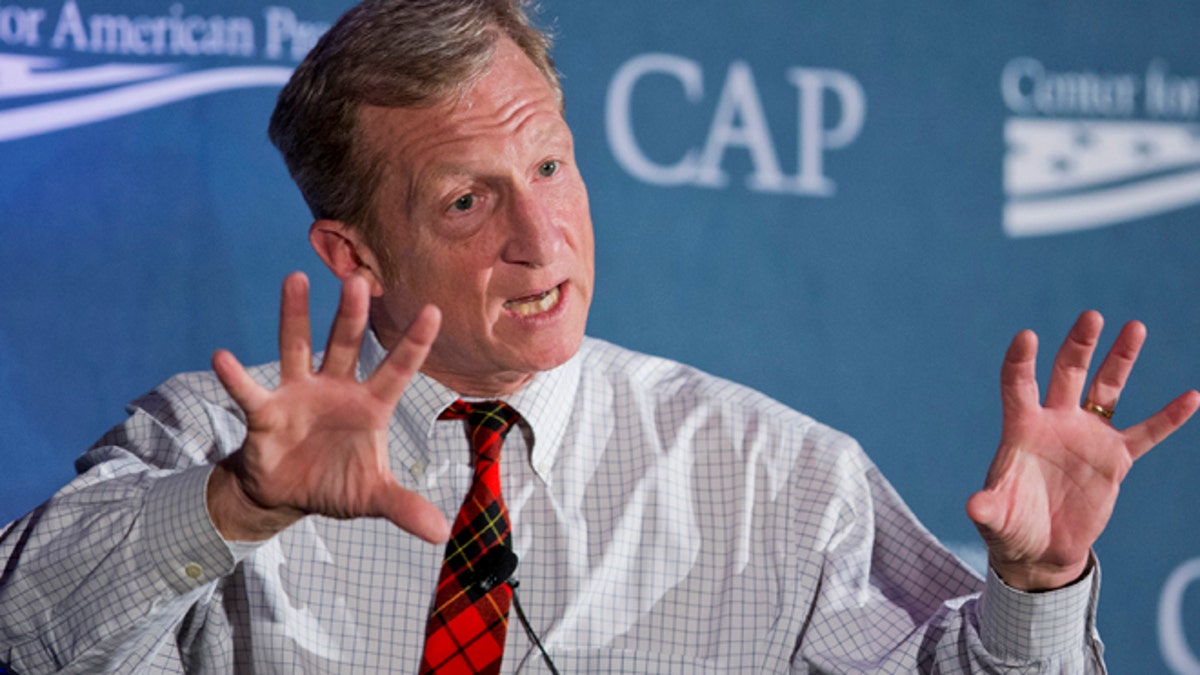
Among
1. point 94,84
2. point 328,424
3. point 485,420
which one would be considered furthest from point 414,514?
point 94,84

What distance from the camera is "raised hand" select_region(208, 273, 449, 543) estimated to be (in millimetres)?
1343

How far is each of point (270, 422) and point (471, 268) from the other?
574 millimetres

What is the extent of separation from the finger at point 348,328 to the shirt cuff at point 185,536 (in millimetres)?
231

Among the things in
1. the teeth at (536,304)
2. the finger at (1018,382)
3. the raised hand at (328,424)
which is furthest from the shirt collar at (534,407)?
the finger at (1018,382)

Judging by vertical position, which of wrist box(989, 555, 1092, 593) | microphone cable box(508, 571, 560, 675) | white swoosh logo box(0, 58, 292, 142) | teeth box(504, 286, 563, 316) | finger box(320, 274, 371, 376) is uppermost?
white swoosh logo box(0, 58, 292, 142)

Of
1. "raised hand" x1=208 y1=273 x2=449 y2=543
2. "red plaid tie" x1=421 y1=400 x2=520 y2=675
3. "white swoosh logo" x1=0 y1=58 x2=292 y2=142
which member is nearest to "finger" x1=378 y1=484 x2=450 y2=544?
"raised hand" x1=208 y1=273 x2=449 y2=543

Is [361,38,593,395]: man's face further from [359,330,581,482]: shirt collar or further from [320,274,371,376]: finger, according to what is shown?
[320,274,371,376]: finger

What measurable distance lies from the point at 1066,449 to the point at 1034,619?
20 centimetres

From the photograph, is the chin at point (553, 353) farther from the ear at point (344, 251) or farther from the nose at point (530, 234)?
the ear at point (344, 251)

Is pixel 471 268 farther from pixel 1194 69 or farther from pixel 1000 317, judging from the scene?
pixel 1194 69

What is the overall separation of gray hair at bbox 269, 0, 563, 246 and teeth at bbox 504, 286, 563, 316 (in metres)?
0.26

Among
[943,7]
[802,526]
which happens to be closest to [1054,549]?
[802,526]

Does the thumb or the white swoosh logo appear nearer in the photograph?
the thumb

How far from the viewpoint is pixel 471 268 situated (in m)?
1.89
